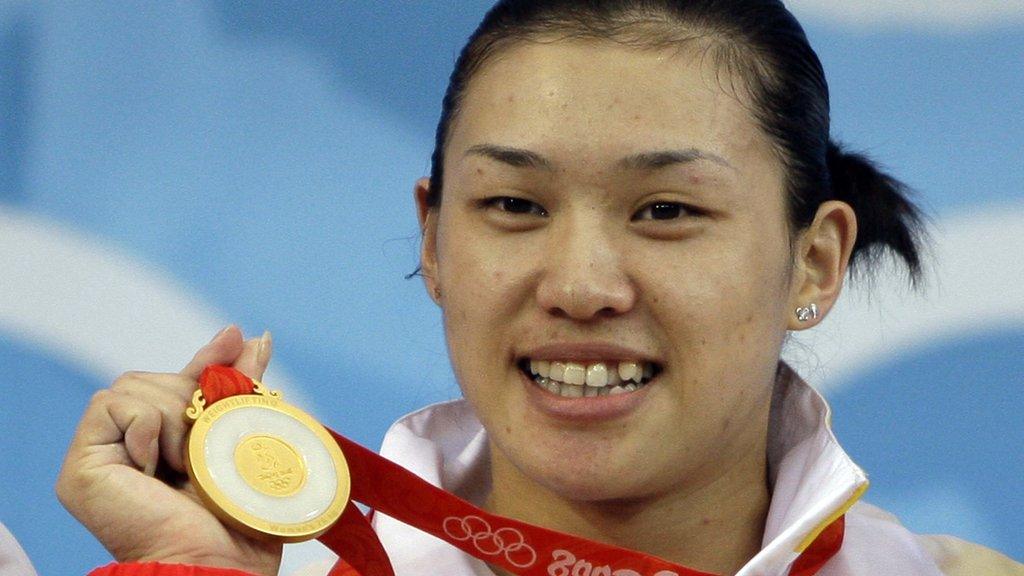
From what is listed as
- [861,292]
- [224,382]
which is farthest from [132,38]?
[861,292]

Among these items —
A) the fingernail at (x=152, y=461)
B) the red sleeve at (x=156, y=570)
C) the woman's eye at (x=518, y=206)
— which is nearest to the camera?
the red sleeve at (x=156, y=570)

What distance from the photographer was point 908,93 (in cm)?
250

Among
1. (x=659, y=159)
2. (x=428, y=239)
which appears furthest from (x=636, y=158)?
(x=428, y=239)

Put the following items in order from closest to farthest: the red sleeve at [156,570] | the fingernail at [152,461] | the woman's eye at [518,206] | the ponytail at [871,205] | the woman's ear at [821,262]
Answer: the red sleeve at [156,570] < the fingernail at [152,461] < the woman's eye at [518,206] < the woman's ear at [821,262] < the ponytail at [871,205]

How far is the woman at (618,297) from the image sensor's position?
163 cm

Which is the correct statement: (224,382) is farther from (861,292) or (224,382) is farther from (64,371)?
(861,292)

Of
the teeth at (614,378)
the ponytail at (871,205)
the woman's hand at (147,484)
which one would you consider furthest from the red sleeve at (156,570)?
the ponytail at (871,205)

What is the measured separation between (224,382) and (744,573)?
54cm

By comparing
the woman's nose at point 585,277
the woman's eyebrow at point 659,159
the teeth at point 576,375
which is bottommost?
the teeth at point 576,375

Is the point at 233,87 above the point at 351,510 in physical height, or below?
above

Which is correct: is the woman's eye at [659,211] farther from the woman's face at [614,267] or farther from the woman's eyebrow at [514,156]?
the woman's eyebrow at [514,156]

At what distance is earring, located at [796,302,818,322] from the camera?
184cm

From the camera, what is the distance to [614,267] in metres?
1.64

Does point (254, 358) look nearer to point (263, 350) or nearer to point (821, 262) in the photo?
point (263, 350)
